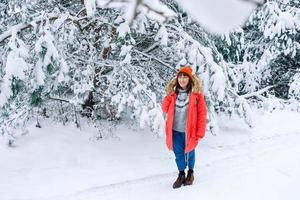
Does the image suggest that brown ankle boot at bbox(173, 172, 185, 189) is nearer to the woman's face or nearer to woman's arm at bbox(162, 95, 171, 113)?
woman's arm at bbox(162, 95, 171, 113)

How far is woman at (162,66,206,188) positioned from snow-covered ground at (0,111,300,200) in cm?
Answer: 59

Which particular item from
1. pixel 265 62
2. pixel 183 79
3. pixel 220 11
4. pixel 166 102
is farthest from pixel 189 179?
pixel 265 62

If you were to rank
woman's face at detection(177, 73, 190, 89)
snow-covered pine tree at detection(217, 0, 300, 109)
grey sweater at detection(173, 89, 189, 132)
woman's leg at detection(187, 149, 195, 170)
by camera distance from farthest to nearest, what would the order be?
snow-covered pine tree at detection(217, 0, 300, 109) → woman's leg at detection(187, 149, 195, 170) → grey sweater at detection(173, 89, 189, 132) → woman's face at detection(177, 73, 190, 89)

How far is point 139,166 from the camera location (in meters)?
6.90

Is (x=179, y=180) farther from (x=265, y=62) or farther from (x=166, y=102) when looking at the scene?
(x=265, y=62)

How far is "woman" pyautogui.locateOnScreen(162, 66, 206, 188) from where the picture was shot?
18.0 ft

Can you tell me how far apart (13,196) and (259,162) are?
11.6 feet

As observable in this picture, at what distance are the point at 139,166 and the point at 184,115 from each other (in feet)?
5.39

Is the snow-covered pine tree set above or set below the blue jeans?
above

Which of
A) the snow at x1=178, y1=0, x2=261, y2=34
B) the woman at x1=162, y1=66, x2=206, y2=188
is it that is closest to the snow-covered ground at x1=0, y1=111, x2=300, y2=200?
the woman at x1=162, y1=66, x2=206, y2=188

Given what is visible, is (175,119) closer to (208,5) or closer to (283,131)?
(283,131)

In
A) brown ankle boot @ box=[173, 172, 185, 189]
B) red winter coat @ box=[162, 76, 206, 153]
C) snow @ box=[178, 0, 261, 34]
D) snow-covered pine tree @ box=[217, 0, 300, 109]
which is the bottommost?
brown ankle boot @ box=[173, 172, 185, 189]

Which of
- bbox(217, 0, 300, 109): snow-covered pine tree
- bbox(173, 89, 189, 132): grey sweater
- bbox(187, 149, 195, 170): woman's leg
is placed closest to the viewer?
bbox(173, 89, 189, 132): grey sweater

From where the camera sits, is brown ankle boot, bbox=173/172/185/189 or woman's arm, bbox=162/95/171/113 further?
brown ankle boot, bbox=173/172/185/189
